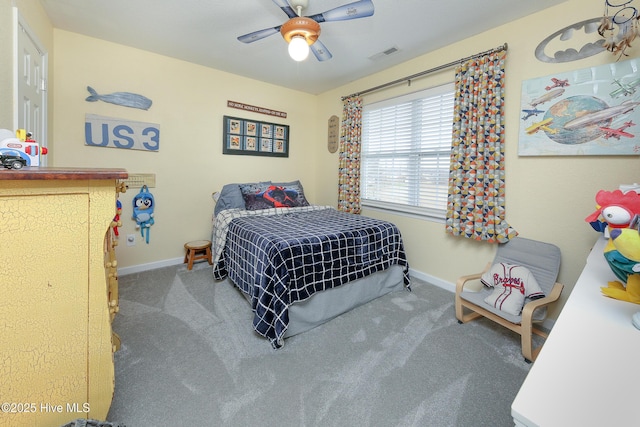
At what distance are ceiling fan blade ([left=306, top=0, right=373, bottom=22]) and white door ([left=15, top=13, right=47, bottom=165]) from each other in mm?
1901

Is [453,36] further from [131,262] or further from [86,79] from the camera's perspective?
[131,262]

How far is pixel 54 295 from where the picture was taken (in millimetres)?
897

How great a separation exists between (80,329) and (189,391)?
2.51 ft

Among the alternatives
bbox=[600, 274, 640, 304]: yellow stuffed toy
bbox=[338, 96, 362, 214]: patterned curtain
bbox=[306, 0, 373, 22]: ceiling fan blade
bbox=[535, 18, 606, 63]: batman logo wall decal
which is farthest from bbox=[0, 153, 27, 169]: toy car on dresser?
bbox=[535, 18, 606, 63]: batman logo wall decal

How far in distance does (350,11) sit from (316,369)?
2.28m

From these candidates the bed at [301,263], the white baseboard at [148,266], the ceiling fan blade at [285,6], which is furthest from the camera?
the white baseboard at [148,266]

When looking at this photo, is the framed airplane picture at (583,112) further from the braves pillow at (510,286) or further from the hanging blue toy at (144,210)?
the hanging blue toy at (144,210)

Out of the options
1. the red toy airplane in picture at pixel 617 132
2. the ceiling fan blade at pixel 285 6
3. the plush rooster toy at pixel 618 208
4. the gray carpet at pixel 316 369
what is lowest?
the gray carpet at pixel 316 369

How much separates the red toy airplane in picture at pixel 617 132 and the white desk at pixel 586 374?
165 centimetres

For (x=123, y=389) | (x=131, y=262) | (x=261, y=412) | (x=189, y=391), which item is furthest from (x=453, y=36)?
(x=131, y=262)

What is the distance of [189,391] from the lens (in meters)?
1.46

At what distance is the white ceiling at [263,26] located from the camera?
2.11 m

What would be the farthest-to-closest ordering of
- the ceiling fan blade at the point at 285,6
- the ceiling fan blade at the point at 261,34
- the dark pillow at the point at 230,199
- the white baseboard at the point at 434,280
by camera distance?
the dark pillow at the point at 230,199, the white baseboard at the point at 434,280, the ceiling fan blade at the point at 261,34, the ceiling fan blade at the point at 285,6

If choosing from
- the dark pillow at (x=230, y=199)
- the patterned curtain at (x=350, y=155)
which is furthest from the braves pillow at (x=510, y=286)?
the dark pillow at (x=230, y=199)
